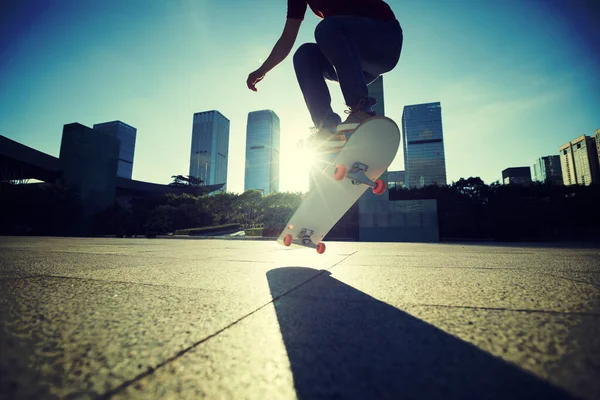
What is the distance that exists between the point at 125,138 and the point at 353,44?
13490 centimetres

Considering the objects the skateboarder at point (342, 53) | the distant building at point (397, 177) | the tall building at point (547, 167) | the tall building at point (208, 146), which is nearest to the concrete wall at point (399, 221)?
the skateboarder at point (342, 53)

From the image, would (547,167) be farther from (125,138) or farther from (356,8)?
(125,138)

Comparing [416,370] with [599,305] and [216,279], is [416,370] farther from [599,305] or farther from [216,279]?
[216,279]

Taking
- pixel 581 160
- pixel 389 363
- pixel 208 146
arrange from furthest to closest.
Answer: pixel 208 146
pixel 581 160
pixel 389 363

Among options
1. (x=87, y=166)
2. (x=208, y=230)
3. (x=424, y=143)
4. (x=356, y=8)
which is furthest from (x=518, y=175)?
(x=87, y=166)

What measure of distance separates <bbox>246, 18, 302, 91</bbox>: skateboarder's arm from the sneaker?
890 mm

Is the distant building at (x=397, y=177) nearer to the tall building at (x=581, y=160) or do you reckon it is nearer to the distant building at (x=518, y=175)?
the distant building at (x=518, y=175)

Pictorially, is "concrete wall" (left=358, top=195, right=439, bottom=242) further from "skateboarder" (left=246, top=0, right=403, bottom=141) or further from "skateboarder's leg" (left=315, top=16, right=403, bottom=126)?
"skateboarder's leg" (left=315, top=16, right=403, bottom=126)

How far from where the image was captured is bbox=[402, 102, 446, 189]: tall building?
95.9 metres

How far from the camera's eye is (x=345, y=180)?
2375 millimetres

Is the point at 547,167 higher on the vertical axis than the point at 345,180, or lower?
higher

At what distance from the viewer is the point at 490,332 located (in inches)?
23.5

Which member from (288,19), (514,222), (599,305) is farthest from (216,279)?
(514,222)

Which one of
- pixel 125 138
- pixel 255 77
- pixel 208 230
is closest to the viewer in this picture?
pixel 255 77
